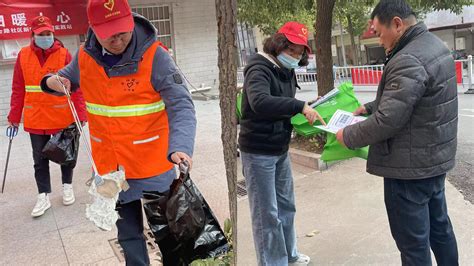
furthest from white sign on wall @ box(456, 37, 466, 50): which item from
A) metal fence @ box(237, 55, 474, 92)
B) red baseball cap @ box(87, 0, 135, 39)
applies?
red baseball cap @ box(87, 0, 135, 39)

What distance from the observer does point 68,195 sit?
4.72 m

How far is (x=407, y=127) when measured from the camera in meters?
2.43

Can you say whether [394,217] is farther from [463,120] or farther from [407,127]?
[463,120]

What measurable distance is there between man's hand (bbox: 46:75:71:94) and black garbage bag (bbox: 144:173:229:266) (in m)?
0.90

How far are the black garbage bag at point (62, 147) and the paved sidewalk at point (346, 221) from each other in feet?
5.61

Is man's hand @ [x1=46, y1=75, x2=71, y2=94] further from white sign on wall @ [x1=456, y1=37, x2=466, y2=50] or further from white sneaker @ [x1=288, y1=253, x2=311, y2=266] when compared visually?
white sign on wall @ [x1=456, y1=37, x2=466, y2=50]

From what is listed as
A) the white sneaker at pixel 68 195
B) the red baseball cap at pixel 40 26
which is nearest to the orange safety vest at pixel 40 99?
the red baseball cap at pixel 40 26

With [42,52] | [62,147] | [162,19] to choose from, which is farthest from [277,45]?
[162,19]

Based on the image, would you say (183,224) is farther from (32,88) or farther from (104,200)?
(32,88)

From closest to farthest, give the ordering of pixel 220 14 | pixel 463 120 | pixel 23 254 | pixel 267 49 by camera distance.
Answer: pixel 220 14 < pixel 267 49 < pixel 23 254 < pixel 463 120

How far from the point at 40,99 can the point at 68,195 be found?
1.01 meters

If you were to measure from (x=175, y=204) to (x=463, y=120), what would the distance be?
831 centimetres

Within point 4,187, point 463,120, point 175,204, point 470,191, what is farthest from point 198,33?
point 175,204

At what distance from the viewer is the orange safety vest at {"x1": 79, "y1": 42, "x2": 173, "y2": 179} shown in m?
2.42
